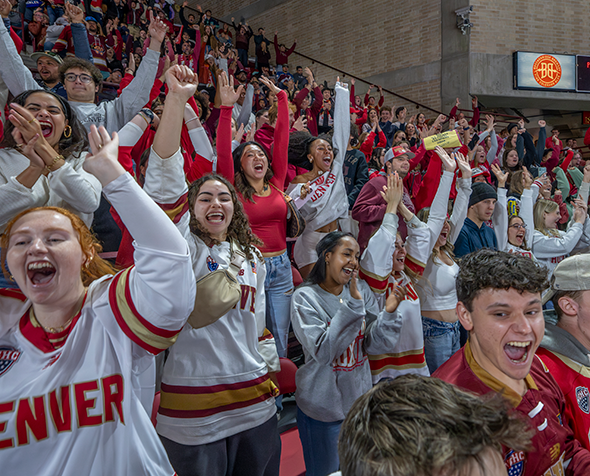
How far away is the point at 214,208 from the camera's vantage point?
77.2 inches

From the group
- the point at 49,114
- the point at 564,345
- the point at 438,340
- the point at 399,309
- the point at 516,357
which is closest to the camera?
the point at 516,357

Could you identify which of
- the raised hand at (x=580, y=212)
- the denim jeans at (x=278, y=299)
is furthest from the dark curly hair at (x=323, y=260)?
the raised hand at (x=580, y=212)

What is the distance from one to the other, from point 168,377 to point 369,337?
111 centimetres

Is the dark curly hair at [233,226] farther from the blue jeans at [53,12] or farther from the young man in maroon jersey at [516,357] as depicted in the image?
the blue jeans at [53,12]

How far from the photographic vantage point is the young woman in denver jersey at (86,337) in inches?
41.5

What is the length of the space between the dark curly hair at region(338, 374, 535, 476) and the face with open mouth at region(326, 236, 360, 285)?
154cm

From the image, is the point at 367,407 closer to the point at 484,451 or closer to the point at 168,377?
the point at 484,451

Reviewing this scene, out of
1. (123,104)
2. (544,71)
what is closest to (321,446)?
(123,104)

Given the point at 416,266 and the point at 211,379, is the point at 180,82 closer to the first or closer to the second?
the point at 211,379

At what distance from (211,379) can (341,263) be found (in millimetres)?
984

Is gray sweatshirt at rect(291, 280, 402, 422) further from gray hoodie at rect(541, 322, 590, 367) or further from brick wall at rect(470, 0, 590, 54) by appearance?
brick wall at rect(470, 0, 590, 54)

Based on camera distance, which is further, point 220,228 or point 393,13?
point 393,13

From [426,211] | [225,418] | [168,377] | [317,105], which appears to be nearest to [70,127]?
[168,377]

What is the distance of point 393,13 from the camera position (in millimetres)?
11977
